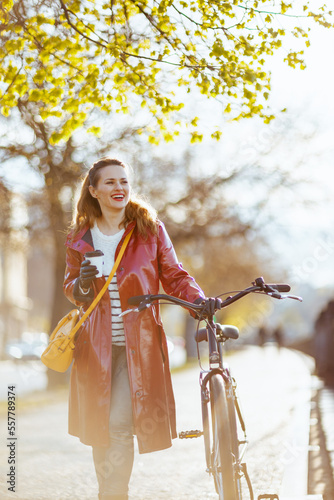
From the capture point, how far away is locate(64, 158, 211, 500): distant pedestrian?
4.17 meters

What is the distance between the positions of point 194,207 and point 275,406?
900 cm

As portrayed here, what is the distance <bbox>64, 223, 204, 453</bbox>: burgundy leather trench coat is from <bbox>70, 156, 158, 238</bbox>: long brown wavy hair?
7 cm

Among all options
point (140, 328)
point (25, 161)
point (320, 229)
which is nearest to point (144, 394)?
point (140, 328)

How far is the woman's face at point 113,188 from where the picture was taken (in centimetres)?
439

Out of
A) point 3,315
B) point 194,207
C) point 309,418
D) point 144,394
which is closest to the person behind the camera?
point 144,394

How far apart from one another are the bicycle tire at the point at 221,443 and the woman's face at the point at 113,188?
39.7 inches

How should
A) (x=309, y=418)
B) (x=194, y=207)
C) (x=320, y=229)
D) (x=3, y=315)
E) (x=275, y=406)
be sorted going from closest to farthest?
(x=309, y=418), (x=275, y=406), (x=194, y=207), (x=320, y=229), (x=3, y=315)

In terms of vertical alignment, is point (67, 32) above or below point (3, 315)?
below

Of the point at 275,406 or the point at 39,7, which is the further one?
the point at 275,406

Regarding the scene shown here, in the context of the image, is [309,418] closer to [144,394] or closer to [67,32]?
[67,32]

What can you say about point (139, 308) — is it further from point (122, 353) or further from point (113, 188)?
point (113, 188)

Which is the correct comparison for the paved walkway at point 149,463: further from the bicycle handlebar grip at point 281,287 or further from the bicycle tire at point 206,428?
the bicycle handlebar grip at point 281,287

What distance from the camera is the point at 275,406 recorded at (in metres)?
12.9

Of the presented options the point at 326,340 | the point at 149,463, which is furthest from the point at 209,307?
the point at 326,340
